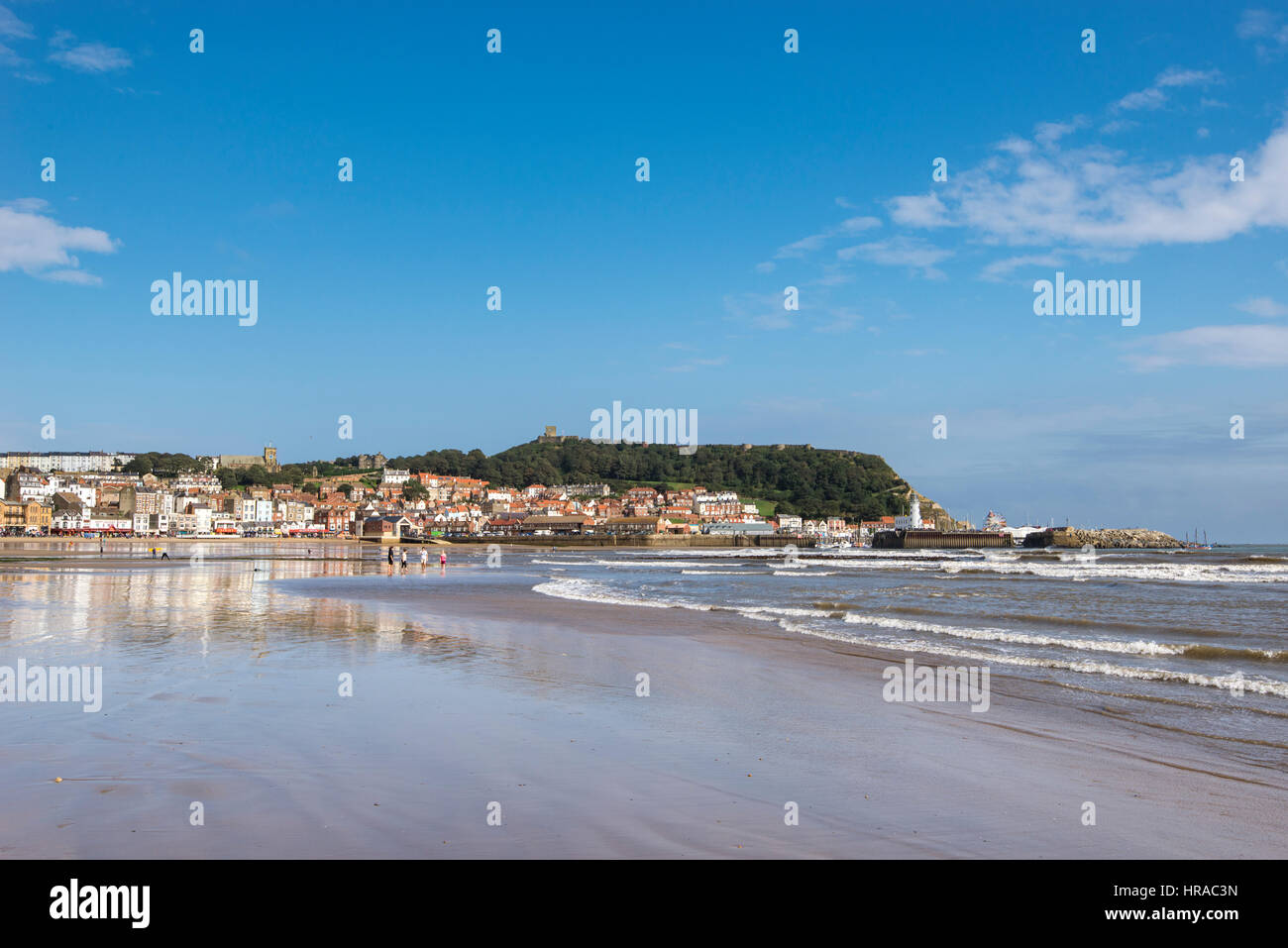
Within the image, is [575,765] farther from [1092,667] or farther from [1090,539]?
[1090,539]

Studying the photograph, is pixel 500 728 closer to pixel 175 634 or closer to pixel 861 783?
pixel 861 783

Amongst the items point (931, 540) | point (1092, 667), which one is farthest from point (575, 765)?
point (931, 540)

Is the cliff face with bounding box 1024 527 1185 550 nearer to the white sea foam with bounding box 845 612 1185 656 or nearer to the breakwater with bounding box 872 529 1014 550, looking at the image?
the breakwater with bounding box 872 529 1014 550

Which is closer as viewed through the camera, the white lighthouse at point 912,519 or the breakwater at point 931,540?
the breakwater at point 931,540

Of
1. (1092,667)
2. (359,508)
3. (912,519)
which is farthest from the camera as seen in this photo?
(359,508)

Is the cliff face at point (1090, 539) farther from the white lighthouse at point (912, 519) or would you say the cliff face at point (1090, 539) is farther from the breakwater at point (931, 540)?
the white lighthouse at point (912, 519)

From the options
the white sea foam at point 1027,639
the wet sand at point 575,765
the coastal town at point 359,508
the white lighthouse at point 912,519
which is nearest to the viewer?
the wet sand at point 575,765

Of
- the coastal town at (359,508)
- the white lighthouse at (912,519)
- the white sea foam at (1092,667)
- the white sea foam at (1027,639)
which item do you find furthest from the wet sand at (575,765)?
the white lighthouse at (912,519)

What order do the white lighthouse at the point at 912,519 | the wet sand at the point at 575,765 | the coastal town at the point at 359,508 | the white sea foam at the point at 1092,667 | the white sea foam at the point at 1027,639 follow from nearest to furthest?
1. the wet sand at the point at 575,765
2. the white sea foam at the point at 1092,667
3. the white sea foam at the point at 1027,639
4. the coastal town at the point at 359,508
5. the white lighthouse at the point at 912,519
